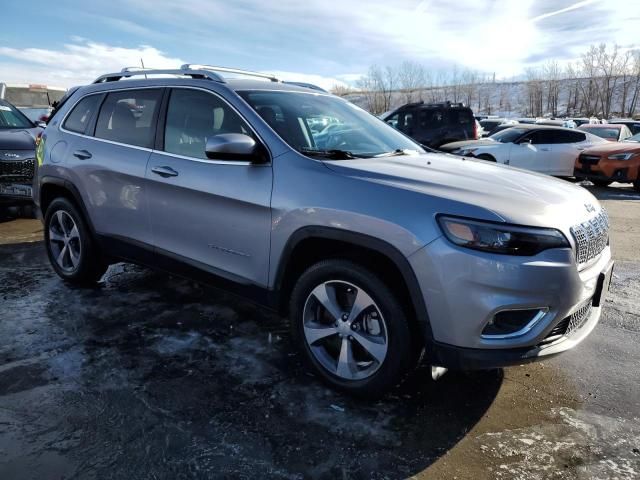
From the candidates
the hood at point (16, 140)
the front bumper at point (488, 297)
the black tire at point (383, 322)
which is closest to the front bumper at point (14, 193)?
the hood at point (16, 140)

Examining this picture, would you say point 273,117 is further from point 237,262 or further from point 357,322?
point 357,322

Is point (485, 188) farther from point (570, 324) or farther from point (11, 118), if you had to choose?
point (11, 118)

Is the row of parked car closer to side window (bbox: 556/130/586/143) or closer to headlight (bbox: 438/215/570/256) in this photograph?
side window (bbox: 556/130/586/143)

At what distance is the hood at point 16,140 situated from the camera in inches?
285

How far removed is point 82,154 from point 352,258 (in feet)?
9.09

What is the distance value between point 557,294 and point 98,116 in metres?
3.79

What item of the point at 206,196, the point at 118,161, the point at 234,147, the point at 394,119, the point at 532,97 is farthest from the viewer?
the point at 532,97

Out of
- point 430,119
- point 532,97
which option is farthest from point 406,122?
point 532,97

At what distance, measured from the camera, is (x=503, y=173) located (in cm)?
320

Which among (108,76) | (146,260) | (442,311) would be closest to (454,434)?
(442,311)

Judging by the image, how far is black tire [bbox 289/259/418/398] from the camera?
2586mm

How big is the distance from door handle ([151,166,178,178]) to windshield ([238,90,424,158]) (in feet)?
2.34

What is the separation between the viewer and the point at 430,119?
44.7 feet

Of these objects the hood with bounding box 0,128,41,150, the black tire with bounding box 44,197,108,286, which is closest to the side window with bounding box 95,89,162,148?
the black tire with bounding box 44,197,108,286
